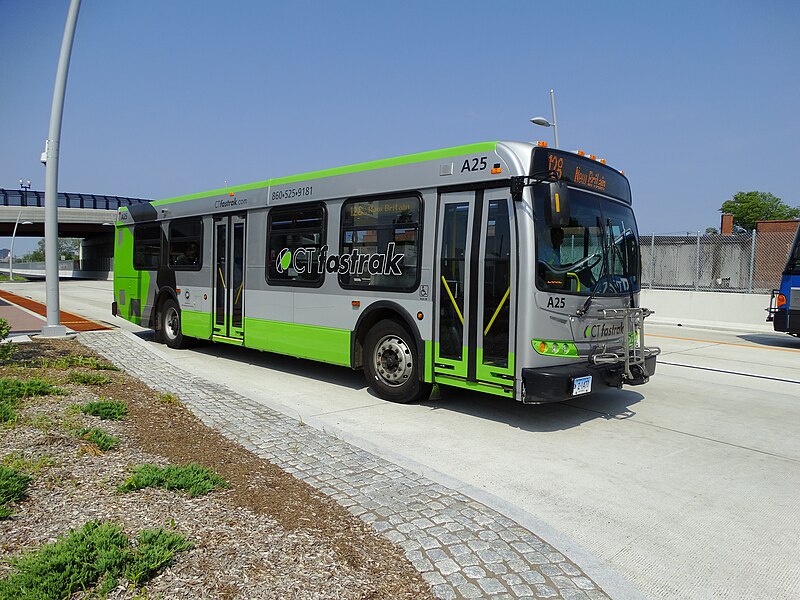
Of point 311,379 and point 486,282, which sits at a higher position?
point 486,282

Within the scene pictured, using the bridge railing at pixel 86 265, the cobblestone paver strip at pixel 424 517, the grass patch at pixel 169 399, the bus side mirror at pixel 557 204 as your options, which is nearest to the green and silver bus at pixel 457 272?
the bus side mirror at pixel 557 204

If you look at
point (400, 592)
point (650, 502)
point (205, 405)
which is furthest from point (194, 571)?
point (205, 405)

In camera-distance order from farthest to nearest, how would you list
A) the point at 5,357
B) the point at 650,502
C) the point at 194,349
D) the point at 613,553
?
the point at 194,349
the point at 5,357
the point at 650,502
the point at 613,553

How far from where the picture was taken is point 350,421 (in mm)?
6727

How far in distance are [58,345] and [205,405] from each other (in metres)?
5.46

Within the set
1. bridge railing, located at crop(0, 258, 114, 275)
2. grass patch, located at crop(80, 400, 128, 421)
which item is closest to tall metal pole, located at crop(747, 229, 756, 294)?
grass patch, located at crop(80, 400, 128, 421)

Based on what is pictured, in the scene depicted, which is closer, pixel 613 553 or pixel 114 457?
pixel 613 553

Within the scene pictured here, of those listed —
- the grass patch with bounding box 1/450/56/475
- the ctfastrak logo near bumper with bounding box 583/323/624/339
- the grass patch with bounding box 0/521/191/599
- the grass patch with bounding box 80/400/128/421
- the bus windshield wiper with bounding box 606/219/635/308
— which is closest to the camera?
the grass patch with bounding box 0/521/191/599

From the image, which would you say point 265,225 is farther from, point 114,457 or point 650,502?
Answer: point 650,502

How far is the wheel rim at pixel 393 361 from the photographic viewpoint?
7.50m

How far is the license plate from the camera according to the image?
20.4 ft

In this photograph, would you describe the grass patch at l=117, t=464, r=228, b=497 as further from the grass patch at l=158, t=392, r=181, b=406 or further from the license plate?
the license plate

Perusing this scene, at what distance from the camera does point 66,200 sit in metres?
62.8

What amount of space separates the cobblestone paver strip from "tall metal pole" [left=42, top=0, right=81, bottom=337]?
23.1 ft
